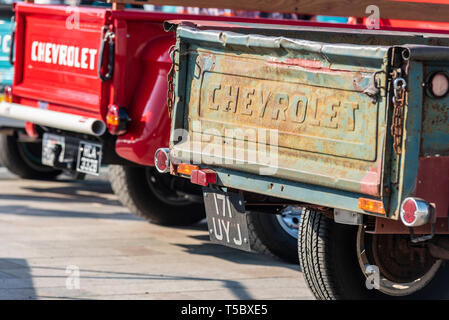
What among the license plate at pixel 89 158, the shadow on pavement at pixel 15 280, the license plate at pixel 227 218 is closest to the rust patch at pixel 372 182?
the license plate at pixel 227 218

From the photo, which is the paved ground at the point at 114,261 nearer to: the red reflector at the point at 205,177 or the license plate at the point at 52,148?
the license plate at the point at 52,148

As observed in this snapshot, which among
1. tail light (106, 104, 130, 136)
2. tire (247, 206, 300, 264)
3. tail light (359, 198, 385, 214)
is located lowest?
tire (247, 206, 300, 264)

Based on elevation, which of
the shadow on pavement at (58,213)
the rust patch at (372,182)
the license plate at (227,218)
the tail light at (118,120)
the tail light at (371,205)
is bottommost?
the shadow on pavement at (58,213)

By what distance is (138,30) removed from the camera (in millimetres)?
7684

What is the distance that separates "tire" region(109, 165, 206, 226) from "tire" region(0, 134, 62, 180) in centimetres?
248

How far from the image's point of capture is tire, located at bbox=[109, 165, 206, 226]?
9117 millimetres

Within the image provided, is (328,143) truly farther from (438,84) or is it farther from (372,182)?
(438,84)

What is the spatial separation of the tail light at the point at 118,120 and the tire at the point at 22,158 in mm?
3877

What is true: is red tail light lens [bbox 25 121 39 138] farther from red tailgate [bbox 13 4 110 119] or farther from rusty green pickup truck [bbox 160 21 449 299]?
rusty green pickup truck [bbox 160 21 449 299]

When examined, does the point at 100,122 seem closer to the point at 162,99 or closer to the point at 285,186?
the point at 162,99

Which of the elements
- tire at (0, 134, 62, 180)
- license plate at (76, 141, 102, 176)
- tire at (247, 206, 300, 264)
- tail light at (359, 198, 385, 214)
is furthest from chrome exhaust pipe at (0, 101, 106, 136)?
tail light at (359, 198, 385, 214)

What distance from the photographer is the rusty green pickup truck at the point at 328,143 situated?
4.78 meters

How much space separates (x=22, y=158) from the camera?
37.8 feet
